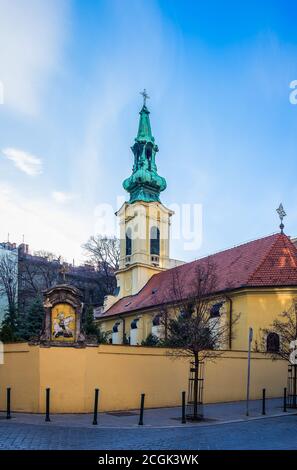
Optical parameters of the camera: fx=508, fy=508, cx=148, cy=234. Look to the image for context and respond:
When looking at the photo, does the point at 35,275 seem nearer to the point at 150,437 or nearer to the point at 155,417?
the point at 155,417

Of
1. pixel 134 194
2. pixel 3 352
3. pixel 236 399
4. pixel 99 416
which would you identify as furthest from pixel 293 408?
pixel 134 194

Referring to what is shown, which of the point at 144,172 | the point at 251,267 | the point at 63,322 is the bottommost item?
the point at 63,322

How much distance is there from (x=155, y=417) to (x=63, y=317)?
4492 millimetres

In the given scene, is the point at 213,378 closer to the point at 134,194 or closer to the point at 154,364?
the point at 154,364

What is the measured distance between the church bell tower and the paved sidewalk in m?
28.1

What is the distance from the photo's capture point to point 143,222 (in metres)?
47.0

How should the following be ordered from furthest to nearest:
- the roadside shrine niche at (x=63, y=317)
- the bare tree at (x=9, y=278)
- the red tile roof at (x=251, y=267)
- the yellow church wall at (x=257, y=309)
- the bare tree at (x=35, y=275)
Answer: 1. the bare tree at (x=9, y=278)
2. the bare tree at (x=35, y=275)
3. the red tile roof at (x=251, y=267)
4. the yellow church wall at (x=257, y=309)
5. the roadside shrine niche at (x=63, y=317)

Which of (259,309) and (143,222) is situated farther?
(143,222)

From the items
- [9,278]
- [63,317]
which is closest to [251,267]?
[63,317]

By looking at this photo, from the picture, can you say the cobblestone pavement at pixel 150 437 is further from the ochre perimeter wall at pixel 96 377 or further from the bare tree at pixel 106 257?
the bare tree at pixel 106 257

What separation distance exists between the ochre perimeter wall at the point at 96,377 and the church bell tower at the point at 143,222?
86.6 ft

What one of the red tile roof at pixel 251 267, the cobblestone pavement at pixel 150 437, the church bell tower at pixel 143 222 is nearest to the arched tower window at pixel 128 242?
the church bell tower at pixel 143 222

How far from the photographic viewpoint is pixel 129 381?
707 inches

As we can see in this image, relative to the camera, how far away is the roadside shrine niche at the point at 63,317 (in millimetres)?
16812
